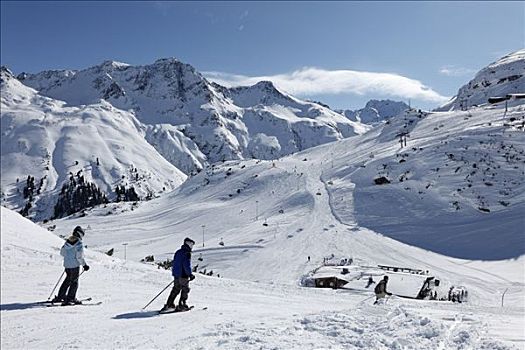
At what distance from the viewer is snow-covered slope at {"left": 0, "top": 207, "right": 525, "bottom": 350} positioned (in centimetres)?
928

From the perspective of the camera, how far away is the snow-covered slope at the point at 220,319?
365 inches

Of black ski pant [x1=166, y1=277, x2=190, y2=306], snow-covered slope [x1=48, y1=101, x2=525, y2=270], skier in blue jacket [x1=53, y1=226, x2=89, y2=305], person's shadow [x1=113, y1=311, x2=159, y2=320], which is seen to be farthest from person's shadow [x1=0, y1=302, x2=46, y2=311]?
snow-covered slope [x1=48, y1=101, x2=525, y2=270]

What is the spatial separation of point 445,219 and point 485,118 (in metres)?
35.7

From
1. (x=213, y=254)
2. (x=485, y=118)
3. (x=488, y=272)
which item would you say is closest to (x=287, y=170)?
(x=485, y=118)

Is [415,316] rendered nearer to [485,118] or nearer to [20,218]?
[20,218]

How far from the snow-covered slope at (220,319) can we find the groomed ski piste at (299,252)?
0.05 m

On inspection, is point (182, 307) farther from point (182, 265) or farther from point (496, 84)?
point (496, 84)

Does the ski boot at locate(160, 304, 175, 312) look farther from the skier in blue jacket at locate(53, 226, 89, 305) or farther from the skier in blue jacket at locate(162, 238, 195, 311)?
the skier in blue jacket at locate(53, 226, 89, 305)

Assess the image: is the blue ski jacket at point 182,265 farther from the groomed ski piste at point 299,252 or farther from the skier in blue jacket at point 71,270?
the skier in blue jacket at point 71,270

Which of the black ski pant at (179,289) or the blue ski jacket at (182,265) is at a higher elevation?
the blue ski jacket at (182,265)

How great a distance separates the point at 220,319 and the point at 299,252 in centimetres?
2674

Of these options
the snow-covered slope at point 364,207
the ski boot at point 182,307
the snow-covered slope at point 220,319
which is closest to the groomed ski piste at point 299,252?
the snow-covered slope at point 220,319

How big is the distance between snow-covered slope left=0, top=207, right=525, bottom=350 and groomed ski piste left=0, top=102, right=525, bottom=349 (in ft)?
0.17

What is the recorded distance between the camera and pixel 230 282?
1888 centimetres
